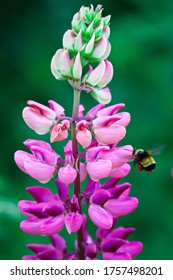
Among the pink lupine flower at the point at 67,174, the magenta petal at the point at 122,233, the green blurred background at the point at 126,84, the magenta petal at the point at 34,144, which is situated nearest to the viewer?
the pink lupine flower at the point at 67,174

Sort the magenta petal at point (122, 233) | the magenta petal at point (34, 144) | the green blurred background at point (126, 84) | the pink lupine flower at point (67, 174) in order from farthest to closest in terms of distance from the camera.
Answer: the green blurred background at point (126, 84), the magenta petal at point (122, 233), the magenta petal at point (34, 144), the pink lupine flower at point (67, 174)

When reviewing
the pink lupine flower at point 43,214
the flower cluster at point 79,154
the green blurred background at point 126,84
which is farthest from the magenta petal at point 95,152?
the green blurred background at point 126,84

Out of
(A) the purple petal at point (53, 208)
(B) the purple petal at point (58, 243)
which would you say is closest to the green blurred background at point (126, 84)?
(B) the purple petal at point (58, 243)

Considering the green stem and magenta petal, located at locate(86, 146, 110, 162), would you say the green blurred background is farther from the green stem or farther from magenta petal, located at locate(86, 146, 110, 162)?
magenta petal, located at locate(86, 146, 110, 162)

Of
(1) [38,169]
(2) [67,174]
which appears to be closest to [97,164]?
(2) [67,174]

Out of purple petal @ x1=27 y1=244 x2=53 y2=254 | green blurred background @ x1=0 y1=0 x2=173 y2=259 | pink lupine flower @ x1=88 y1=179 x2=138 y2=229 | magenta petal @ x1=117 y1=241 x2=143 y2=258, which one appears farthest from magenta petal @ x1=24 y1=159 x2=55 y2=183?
green blurred background @ x1=0 y1=0 x2=173 y2=259

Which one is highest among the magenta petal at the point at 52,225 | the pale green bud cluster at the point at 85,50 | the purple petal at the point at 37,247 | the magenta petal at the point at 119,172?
the pale green bud cluster at the point at 85,50

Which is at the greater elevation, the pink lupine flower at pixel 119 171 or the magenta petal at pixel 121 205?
the pink lupine flower at pixel 119 171

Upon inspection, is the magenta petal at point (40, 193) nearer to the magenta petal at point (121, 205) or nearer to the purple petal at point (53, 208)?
the purple petal at point (53, 208)

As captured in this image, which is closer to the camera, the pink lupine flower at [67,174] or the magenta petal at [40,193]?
the pink lupine flower at [67,174]
